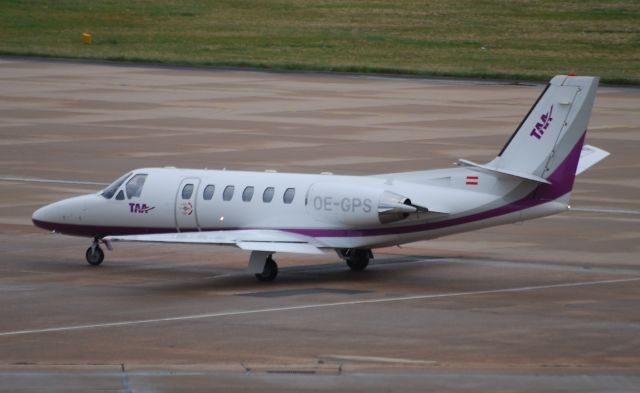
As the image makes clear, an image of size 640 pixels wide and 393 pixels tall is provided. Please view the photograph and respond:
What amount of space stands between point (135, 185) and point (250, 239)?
3889 millimetres

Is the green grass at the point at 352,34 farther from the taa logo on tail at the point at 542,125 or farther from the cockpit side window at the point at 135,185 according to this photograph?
the cockpit side window at the point at 135,185

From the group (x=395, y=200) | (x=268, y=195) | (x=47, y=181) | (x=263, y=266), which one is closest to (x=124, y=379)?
(x=263, y=266)

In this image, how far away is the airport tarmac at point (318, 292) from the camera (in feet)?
79.4

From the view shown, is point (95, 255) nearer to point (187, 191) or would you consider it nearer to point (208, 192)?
point (187, 191)

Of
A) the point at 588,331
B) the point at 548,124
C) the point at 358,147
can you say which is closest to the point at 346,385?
the point at 588,331

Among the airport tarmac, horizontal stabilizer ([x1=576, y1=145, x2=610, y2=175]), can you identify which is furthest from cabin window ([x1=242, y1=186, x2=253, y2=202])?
horizontal stabilizer ([x1=576, y1=145, x2=610, y2=175])

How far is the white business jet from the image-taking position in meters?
31.6

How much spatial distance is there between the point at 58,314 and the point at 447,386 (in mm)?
9453

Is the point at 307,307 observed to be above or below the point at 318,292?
below

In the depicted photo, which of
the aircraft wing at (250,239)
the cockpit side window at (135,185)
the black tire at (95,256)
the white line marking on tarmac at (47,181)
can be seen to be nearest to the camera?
the aircraft wing at (250,239)

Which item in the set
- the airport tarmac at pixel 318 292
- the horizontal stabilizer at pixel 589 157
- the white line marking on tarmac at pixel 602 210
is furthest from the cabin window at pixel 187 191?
the white line marking on tarmac at pixel 602 210

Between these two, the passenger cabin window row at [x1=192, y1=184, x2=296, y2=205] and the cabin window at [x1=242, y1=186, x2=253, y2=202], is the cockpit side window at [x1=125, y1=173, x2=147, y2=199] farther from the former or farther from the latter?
the cabin window at [x1=242, y1=186, x2=253, y2=202]

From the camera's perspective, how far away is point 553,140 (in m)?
31.8

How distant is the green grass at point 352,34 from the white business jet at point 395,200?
1853 inches
